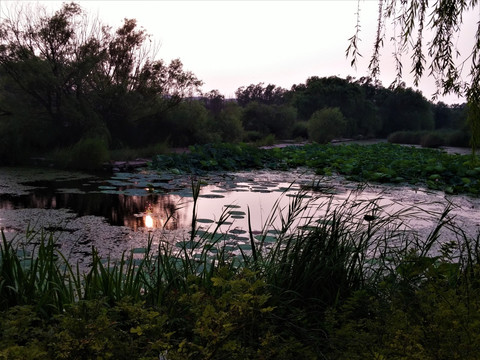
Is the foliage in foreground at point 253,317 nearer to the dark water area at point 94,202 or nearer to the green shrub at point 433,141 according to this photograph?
the dark water area at point 94,202

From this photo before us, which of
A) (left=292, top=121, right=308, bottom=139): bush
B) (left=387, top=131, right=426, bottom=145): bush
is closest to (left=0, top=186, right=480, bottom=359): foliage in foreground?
(left=292, top=121, right=308, bottom=139): bush

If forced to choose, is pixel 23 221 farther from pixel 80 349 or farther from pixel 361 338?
pixel 361 338

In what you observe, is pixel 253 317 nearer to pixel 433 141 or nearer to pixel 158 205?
pixel 158 205

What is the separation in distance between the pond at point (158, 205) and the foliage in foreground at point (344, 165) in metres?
0.65

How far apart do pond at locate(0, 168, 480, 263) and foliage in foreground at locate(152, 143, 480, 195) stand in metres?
0.65

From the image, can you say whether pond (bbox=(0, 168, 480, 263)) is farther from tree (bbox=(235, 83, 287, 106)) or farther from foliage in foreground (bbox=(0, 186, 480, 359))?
tree (bbox=(235, 83, 287, 106))

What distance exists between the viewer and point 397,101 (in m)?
32.3

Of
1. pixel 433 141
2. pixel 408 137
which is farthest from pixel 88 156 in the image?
pixel 408 137

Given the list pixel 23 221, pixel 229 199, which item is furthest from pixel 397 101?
pixel 23 221

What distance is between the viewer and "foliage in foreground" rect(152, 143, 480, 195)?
796 cm

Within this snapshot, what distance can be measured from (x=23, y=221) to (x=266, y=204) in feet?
9.24

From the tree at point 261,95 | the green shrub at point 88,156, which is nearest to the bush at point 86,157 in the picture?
the green shrub at point 88,156

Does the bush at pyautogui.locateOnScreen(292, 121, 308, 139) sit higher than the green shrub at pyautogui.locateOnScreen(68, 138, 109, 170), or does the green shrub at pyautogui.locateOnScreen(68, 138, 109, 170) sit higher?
the bush at pyautogui.locateOnScreen(292, 121, 308, 139)

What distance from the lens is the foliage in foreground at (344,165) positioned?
26.1ft
